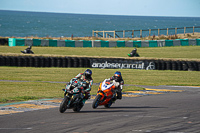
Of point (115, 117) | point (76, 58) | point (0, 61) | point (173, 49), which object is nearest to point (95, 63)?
point (76, 58)

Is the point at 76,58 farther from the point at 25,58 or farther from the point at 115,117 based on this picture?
the point at 115,117

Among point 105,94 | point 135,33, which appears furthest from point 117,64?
point 135,33

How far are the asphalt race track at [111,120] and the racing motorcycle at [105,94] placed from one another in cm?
27

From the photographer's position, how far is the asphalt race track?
29.3ft

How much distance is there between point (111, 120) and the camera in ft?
33.9

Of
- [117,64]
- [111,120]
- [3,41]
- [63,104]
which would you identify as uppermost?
[3,41]

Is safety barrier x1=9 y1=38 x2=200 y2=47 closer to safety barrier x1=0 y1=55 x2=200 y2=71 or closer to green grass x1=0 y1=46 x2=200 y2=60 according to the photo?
green grass x1=0 y1=46 x2=200 y2=60

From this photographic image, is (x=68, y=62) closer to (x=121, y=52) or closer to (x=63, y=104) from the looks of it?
(x=121, y=52)

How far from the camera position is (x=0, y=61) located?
31234mm

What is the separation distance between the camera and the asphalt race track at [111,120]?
8.93 m

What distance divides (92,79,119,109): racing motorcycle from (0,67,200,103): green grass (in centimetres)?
476

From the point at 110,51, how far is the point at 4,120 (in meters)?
32.6

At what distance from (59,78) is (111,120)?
599 inches

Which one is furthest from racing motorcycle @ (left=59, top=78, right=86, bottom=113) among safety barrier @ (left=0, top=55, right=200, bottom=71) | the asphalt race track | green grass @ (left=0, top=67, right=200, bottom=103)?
safety barrier @ (left=0, top=55, right=200, bottom=71)
